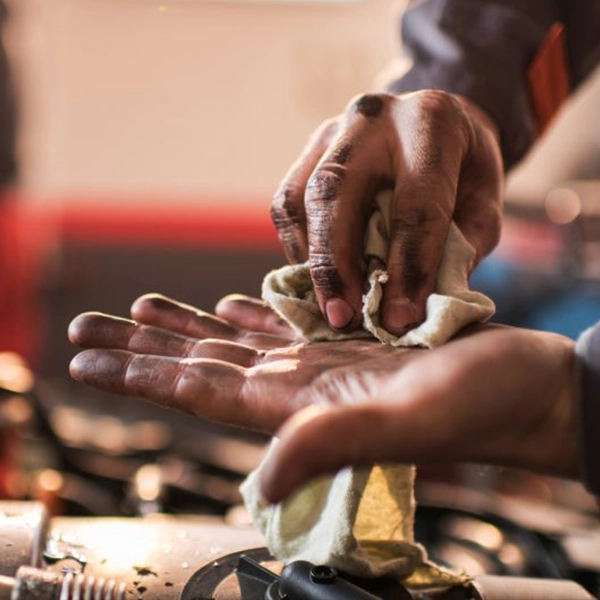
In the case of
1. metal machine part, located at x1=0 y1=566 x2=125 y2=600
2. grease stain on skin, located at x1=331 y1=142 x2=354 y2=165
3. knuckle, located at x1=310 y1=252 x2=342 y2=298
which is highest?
grease stain on skin, located at x1=331 y1=142 x2=354 y2=165

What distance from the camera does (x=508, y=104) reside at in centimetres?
104

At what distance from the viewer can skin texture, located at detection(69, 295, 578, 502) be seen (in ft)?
1.43

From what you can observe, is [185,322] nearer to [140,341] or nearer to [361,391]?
[140,341]

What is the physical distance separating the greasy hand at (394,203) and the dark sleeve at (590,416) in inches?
5.4

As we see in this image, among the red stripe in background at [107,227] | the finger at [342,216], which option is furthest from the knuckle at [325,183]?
the red stripe in background at [107,227]

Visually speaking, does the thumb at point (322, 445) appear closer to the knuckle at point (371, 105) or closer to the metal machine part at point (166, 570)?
the metal machine part at point (166, 570)

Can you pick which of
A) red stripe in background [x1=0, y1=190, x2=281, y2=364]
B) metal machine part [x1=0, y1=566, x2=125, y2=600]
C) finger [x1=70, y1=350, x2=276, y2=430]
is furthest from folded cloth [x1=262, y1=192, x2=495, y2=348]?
red stripe in background [x1=0, y1=190, x2=281, y2=364]

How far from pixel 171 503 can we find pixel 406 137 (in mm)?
554

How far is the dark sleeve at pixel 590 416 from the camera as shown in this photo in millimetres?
560

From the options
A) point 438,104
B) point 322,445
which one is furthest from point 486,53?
point 322,445

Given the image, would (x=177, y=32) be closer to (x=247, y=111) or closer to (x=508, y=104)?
(x=247, y=111)

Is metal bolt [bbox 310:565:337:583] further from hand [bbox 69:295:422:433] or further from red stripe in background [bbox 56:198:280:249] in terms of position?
red stripe in background [bbox 56:198:280:249]

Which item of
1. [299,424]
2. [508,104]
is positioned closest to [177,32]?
[508,104]

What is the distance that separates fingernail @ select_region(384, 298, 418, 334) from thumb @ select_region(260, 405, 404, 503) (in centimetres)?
22
